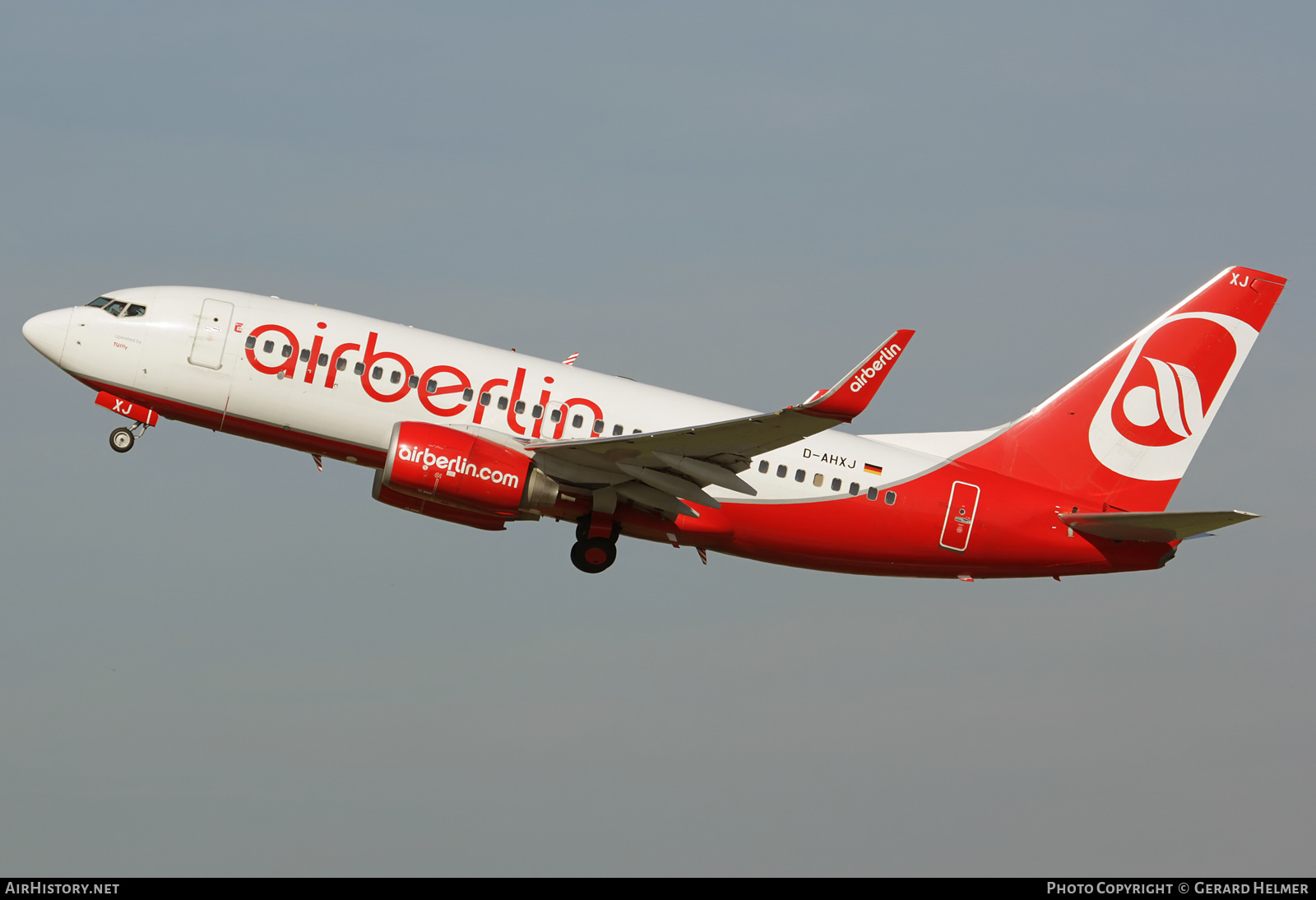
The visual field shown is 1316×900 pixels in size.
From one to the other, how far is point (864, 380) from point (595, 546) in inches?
363

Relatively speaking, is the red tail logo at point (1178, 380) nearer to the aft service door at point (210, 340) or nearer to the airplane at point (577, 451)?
the airplane at point (577, 451)

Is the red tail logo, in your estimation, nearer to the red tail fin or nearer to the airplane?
the red tail fin

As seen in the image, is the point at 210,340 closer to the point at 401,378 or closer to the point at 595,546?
the point at 401,378

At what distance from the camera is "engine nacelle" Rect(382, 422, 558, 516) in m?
30.8

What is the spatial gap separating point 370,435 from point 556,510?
4676mm

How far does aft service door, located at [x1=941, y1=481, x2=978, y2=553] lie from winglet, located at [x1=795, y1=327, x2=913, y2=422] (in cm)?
790

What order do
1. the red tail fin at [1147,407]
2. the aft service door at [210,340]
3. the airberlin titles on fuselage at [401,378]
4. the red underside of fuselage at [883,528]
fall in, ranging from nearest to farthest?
the airberlin titles on fuselage at [401,378]
the aft service door at [210,340]
the red underside of fuselage at [883,528]
the red tail fin at [1147,407]

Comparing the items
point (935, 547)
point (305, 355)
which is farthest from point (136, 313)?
point (935, 547)

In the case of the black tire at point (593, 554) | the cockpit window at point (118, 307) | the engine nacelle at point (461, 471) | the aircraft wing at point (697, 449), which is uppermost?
the cockpit window at point (118, 307)

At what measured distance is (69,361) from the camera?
33000mm

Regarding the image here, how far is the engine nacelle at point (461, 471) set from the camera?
101ft

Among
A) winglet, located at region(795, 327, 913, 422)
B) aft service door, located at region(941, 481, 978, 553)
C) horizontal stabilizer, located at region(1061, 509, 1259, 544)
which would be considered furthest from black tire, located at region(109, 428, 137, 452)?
horizontal stabilizer, located at region(1061, 509, 1259, 544)

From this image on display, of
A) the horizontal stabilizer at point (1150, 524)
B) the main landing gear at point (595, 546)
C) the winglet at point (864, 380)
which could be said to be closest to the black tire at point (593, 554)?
the main landing gear at point (595, 546)

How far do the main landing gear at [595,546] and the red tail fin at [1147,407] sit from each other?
32.4 ft
